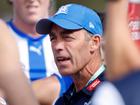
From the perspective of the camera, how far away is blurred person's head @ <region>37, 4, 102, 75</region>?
2814 millimetres

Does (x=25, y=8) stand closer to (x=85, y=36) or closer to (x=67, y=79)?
(x=67, y=79)

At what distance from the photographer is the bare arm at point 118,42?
1.21 m

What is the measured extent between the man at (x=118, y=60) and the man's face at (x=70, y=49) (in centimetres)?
156

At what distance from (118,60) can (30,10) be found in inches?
114

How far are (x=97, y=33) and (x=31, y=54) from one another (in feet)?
3.71

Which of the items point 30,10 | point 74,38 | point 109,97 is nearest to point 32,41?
point 30,10

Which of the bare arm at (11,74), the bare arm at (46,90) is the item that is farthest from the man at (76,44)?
the bare arm at (11,74)

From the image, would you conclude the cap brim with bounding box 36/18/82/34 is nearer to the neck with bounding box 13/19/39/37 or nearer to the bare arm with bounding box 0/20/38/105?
the neck with bounding box 13/19/39/37

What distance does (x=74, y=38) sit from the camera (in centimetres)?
287

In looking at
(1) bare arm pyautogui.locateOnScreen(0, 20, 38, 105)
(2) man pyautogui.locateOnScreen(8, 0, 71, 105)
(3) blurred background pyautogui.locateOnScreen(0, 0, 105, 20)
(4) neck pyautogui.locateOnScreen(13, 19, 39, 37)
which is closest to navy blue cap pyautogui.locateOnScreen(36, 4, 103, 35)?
(2) man pyautogui.locateOnScreen(8, 0, 71, 105)

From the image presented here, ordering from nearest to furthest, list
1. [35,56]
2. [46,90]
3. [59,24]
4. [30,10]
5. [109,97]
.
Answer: [109,97]
[59,24]
[46,90]
[35,56]
[30,10]

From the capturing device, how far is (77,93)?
2.74 meters

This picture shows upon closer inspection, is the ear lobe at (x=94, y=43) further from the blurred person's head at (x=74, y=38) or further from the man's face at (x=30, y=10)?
the man's face at (x=30, y=10)

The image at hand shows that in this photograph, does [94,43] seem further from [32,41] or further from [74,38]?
[32,41]
